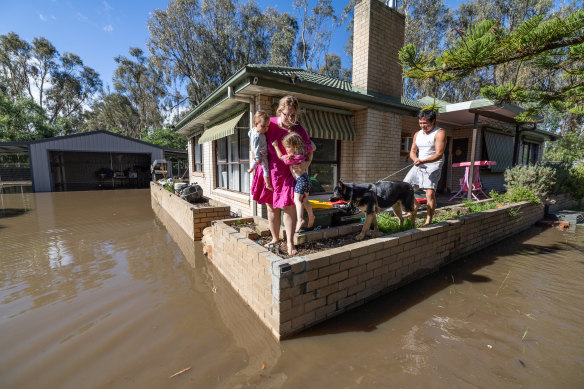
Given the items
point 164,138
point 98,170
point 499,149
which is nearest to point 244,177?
point 499,149

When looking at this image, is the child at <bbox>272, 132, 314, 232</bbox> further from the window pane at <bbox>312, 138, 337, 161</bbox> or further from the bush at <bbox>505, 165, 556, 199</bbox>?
the bush at <bbox>505, 165, 556, 199</bbox>

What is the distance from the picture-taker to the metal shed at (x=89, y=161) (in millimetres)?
14570

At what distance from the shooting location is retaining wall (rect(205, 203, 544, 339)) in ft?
7.29

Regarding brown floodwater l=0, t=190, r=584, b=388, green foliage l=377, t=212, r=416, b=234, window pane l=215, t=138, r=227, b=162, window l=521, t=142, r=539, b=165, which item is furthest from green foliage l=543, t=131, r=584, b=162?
window pane l=215, t=138, r=227, b=162

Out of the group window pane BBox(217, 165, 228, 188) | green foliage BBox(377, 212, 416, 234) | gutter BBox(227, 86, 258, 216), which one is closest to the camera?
green foliage BBox(377, 212, 416, 234)

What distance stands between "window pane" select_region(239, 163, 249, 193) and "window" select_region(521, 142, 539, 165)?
42.0 feet

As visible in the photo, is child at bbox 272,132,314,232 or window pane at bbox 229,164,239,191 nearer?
child at bbox 272,132,314,232

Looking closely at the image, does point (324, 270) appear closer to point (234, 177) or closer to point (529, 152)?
point (234, 177)

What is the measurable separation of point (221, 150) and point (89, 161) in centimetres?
1847

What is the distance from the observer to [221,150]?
7598mm

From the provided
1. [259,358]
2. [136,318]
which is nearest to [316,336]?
[259,358]

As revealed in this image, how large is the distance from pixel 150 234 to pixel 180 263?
88.4 inches

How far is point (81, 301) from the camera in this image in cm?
287

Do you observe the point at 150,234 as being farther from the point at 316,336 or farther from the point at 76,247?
the point at 316,336
